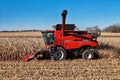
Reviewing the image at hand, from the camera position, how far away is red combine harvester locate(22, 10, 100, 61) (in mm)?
17016

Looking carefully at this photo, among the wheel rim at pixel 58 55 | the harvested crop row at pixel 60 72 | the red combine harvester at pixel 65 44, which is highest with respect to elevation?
the red combine harvester at pixel 65 44

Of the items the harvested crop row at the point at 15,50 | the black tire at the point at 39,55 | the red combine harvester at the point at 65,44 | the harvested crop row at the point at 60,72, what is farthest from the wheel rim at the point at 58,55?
the harvested crop row at the point at 60,72

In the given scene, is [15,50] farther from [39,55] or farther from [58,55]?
[58,55]

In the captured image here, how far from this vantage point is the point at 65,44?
56.7 feet

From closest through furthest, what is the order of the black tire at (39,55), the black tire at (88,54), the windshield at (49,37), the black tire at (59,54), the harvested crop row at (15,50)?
the black tire at (39,55) → the black tire at (59,54) → the black tire at (88,54) → the windshield at (49,37) → the harvested crop row at (15,50)

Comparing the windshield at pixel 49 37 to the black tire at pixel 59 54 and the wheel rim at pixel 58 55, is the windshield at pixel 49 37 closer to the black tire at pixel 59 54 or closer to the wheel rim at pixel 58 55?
the black tire at pixel 59 54

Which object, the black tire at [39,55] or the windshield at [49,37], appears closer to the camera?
the black tire at [39,55]

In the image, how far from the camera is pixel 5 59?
17781 mm

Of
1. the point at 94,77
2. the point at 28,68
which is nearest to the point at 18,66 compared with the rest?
the point at 28,68

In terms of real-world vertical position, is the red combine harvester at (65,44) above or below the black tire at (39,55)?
above

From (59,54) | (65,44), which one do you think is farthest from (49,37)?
(59,54)

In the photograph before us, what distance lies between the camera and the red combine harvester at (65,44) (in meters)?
17.0

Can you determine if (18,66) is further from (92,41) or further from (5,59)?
(92,41)

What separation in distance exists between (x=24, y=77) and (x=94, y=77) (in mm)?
2523
